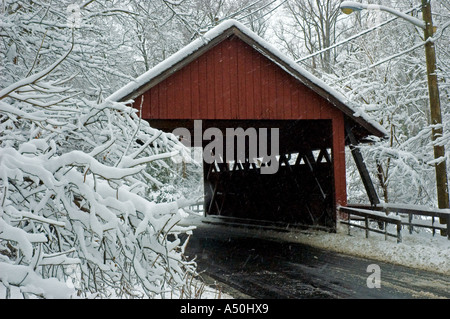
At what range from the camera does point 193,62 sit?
11.4 meters

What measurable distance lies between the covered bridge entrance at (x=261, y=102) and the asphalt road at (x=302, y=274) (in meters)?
2.00

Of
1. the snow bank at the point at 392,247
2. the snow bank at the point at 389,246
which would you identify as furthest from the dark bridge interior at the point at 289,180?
the snow bank at the point at 392,247

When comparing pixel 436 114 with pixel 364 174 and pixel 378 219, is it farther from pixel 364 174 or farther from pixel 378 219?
pixel 378 219

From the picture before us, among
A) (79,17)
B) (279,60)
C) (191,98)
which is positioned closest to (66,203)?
(79,17)

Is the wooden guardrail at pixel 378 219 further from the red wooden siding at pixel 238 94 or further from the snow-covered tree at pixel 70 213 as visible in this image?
the snow-covered tree at pixel 70 213

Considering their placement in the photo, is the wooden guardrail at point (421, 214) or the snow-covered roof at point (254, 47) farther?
the snow-covered roof at point (254, 47)

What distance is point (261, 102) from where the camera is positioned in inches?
470

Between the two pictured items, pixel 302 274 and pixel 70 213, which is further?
pixel 302 274

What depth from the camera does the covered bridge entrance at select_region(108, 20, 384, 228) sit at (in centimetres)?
1104


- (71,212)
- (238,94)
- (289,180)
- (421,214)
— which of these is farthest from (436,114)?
(71,212)

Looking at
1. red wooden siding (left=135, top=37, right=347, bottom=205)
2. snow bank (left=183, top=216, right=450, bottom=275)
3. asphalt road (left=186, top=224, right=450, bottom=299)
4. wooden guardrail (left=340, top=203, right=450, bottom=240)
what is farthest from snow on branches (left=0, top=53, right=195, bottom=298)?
wooden guardrail (left=340, top=203, right=450, bottom=240)

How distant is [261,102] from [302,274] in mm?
5286

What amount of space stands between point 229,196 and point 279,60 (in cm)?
914

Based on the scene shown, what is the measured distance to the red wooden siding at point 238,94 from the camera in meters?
11.2
